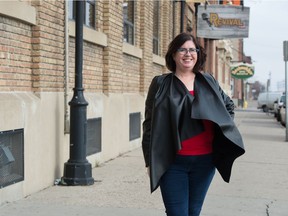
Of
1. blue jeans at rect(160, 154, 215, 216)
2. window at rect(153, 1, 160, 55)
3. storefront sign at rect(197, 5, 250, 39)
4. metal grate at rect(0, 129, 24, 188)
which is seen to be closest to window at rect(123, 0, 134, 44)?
window at rect(153, 1, 160, 55)

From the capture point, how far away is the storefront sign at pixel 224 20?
706 inches

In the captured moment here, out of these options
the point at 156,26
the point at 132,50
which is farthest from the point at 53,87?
the point at 156,26

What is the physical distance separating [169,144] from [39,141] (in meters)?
3.95

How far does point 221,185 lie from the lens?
8102 mm

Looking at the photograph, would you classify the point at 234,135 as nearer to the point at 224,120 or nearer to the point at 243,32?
the point at 224,120

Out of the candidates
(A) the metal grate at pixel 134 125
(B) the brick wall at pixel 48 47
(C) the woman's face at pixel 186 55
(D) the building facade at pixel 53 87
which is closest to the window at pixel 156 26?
(D) the building facade at pixel 53 87

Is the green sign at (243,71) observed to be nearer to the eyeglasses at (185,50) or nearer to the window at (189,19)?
the window at (189,19)

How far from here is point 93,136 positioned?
9.66 meters

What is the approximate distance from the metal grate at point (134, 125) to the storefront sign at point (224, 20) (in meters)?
6.08

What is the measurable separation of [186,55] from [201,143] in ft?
2.12

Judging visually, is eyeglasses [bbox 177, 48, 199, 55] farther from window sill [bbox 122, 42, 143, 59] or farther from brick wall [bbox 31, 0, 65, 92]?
window sill [bbox 122, 42, 143, 59]

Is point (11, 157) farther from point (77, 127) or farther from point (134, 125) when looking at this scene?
point (134, 125)

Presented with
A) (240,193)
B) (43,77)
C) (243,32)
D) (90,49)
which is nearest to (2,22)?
(43,77)

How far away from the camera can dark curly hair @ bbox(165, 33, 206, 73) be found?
390cm
